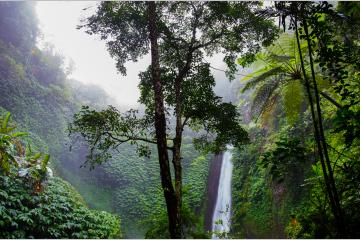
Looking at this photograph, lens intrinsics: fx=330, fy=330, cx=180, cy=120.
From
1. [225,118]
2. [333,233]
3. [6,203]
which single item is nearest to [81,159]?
[6,203]

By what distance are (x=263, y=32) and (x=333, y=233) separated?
3906 mm

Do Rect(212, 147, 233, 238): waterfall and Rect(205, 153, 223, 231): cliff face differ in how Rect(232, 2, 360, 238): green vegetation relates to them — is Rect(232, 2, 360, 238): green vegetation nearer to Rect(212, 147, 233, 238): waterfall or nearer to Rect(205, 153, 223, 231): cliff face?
Rect(212, 147, 233, 238): waterfall

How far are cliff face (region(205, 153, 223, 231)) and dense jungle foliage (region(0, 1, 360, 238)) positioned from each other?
0.61ft

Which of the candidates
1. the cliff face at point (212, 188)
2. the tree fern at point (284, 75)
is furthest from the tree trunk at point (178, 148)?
the cliff face at point (212, 188)

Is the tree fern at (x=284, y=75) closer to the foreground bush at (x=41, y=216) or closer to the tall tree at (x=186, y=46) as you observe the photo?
the tall tree at (x=186, y=46)

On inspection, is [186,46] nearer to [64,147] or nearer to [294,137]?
[294,137]

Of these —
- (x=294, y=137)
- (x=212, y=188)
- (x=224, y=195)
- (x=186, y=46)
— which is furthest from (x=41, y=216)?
(x=212, y=188)

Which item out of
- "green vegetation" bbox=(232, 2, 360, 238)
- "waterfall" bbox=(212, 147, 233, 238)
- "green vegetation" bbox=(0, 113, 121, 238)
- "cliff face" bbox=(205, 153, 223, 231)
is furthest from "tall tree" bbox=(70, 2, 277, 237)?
"cliff face" bbox=(205, 153, 223, 231)

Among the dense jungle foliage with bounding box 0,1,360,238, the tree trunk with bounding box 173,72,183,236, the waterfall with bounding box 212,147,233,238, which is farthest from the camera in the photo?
the waterfall with bounding box 212,147,233,238

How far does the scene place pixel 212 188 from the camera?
58.9ft

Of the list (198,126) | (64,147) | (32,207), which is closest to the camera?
(198,126)

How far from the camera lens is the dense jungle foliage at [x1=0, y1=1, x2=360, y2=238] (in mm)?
3480

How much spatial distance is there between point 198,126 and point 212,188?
36.3 ft

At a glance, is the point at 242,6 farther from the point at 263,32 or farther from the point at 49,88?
the point at 49,88
